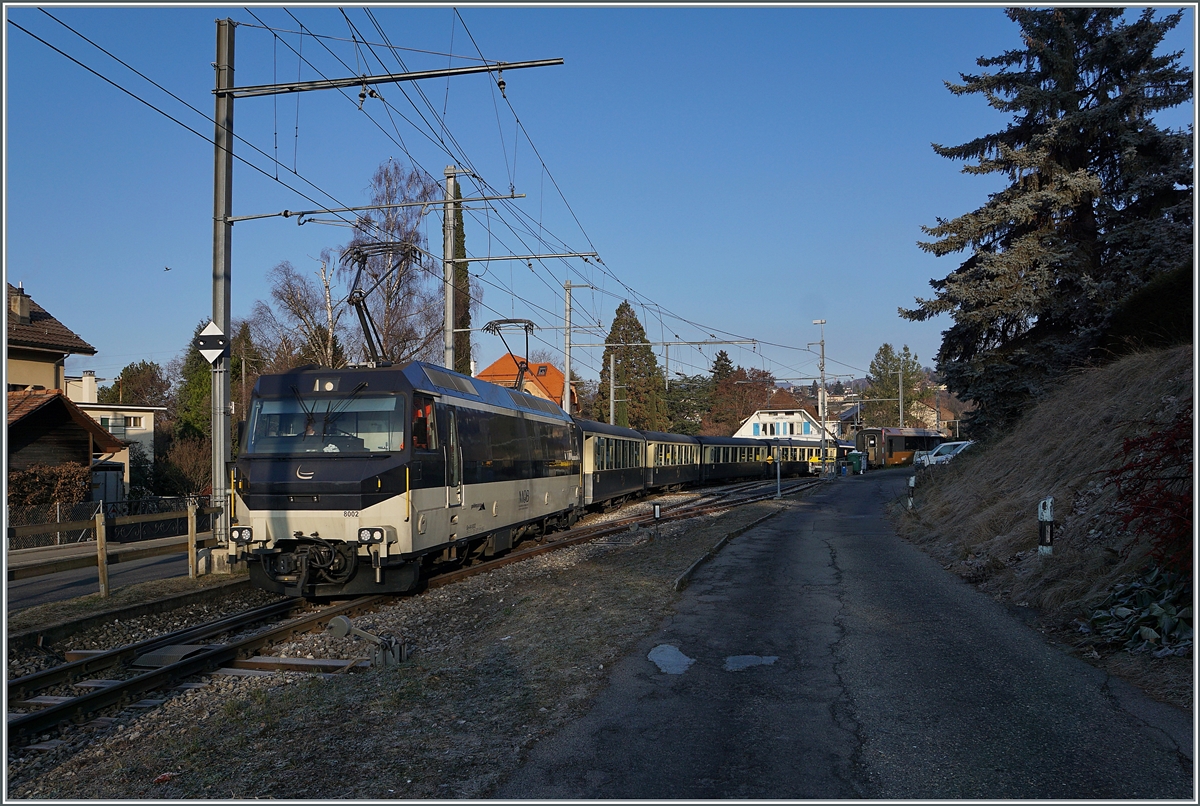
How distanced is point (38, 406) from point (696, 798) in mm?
23509

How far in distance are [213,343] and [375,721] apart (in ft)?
28.5

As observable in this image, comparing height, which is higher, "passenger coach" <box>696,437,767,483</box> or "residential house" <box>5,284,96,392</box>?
"residential house" <box>5,284,96,392</box>

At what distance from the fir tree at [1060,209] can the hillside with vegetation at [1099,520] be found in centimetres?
188

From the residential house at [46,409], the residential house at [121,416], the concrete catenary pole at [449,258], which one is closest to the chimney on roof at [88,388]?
the residential house at [121,416]

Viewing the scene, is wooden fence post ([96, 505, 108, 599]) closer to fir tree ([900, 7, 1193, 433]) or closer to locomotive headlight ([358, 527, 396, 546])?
locomotive headlight ([358, 527, 396, 546])

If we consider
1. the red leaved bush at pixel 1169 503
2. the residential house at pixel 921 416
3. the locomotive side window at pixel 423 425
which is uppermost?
the residential house at pixel 921 416

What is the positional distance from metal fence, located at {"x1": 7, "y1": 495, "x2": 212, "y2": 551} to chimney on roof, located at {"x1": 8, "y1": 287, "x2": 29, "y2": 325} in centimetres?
777

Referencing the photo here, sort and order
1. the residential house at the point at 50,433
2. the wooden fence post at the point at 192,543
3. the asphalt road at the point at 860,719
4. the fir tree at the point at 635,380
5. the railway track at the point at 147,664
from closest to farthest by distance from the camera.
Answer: the asphalt road at the point at 860,719
the railway track at the point at 147,664
the wooden fence post at the point at 192,543
the residential house at the point at 50,433
the fir tree at the point at 635,380

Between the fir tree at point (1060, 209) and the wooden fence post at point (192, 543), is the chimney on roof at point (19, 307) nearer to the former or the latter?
the wooden fence post at point (192, 543)

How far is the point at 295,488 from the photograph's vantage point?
422 inches

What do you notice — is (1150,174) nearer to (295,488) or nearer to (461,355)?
(295,488)

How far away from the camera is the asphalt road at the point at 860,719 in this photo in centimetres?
465

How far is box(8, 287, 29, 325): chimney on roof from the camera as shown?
25.9m

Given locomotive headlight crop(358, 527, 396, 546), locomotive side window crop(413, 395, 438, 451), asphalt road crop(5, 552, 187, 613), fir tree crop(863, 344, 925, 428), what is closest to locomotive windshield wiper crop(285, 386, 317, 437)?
locomotive side window crop(413, 395, 438, 451)
